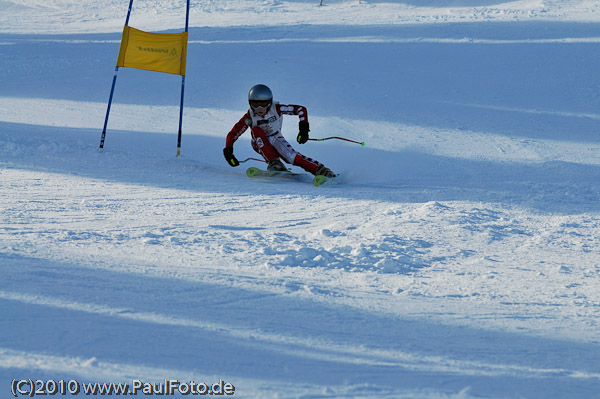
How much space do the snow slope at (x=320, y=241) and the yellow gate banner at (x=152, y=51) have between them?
1.05 meters

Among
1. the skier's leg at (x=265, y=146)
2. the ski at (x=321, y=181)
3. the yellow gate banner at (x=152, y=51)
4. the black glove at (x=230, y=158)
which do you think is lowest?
the ski at (x=321, y=181)

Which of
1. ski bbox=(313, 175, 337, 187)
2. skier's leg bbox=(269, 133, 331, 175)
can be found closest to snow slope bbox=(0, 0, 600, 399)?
ski bbox=(313, 175, 337, 187)

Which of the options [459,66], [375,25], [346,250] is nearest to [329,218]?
[346,250]

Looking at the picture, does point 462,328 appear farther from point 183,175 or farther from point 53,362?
point 183,175

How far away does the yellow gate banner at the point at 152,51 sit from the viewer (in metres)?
7.65

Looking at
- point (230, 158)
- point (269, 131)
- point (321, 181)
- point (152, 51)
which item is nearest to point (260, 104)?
point (269, 131)

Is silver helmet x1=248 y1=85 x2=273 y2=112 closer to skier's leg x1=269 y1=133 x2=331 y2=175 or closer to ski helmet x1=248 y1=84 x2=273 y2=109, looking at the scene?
ski helmet x1=248 y1=84 x2=273 y2=109

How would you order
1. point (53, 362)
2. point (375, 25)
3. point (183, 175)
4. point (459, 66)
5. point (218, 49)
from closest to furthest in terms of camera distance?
point (53, 362)
point (183, 175)
point (459, 66)
point (218, 49)
point (375, 25)

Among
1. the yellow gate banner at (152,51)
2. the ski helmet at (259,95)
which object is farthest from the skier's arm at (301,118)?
the yellow gate banner at (152,51)

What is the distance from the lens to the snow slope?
2.56m

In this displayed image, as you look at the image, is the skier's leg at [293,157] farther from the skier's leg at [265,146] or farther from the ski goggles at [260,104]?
the ski goggles at [260,104]

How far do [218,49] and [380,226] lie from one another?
11634 millimetres

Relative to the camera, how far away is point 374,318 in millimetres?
3029

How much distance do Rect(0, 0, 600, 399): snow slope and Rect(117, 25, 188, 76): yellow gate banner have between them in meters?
1.05
